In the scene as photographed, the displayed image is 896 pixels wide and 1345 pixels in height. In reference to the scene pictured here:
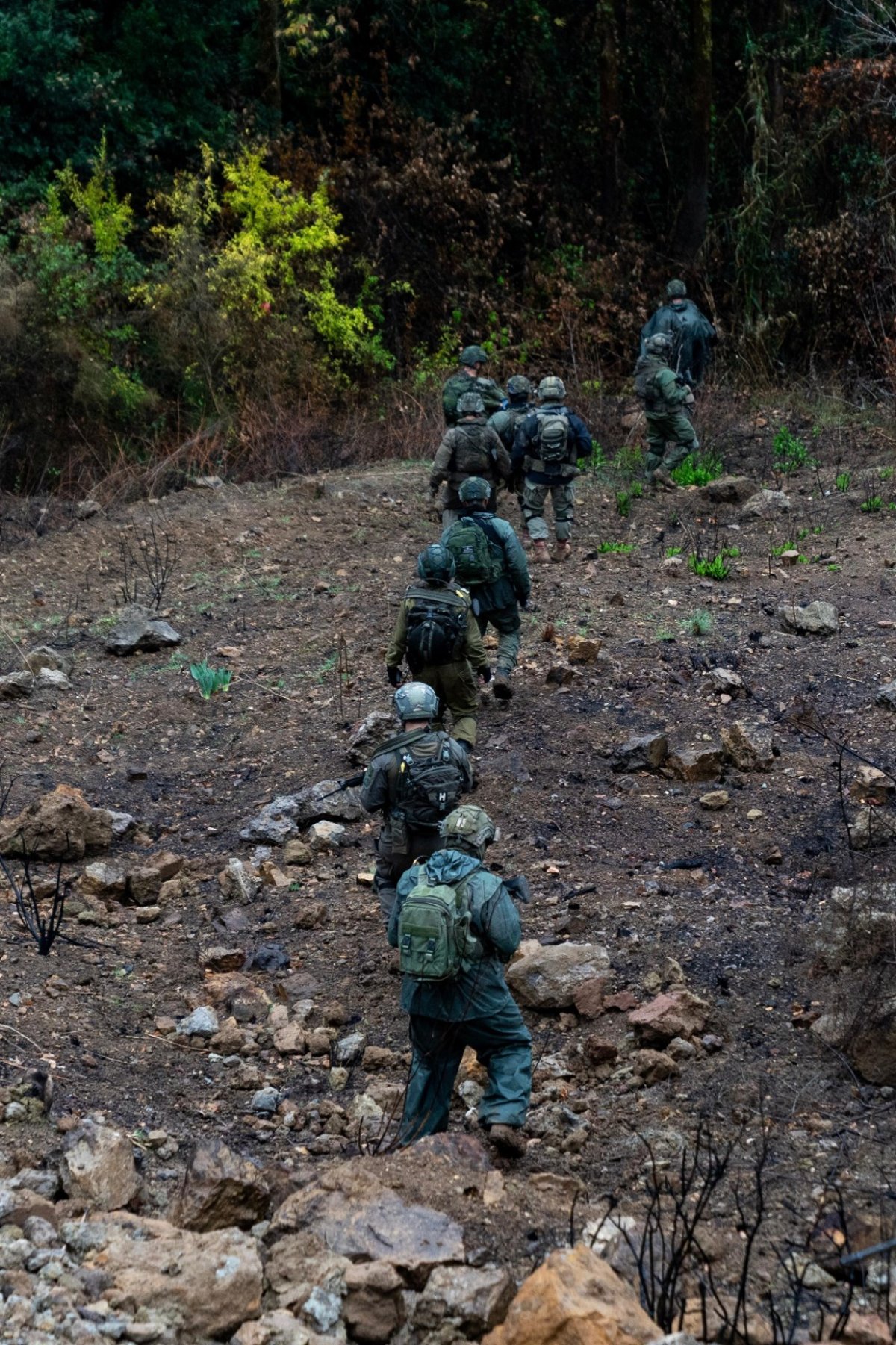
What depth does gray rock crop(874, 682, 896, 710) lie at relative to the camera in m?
8.77

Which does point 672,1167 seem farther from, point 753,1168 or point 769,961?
point 769,961

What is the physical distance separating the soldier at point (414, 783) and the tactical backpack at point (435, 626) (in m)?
1.44

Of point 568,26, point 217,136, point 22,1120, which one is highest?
point 568,26

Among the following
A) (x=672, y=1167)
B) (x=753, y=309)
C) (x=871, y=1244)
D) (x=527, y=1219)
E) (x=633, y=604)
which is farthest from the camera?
(x=753, y=309)

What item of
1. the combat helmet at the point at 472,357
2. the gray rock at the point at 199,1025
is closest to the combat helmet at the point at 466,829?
the gray rock at the point at 199,1025

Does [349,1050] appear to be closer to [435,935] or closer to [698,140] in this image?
[435,935]

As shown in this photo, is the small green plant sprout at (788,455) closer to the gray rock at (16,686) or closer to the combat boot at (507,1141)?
the gray rock at (16,686)

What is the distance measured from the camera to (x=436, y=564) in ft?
26.1

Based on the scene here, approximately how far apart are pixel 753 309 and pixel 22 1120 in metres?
15.0

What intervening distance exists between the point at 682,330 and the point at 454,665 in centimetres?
680

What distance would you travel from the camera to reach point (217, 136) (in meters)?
18.8

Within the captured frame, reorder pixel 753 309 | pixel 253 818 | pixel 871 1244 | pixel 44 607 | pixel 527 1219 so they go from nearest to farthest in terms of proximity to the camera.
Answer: pixel 871 1244, pixel 527 1219, pixel 253 818, pixel 44 607, pixel 753 309

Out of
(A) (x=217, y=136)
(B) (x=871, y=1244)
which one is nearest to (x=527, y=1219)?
(B) (x=871, y=1244)

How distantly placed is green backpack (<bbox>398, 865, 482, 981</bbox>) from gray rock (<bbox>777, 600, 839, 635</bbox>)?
549 centimetres
